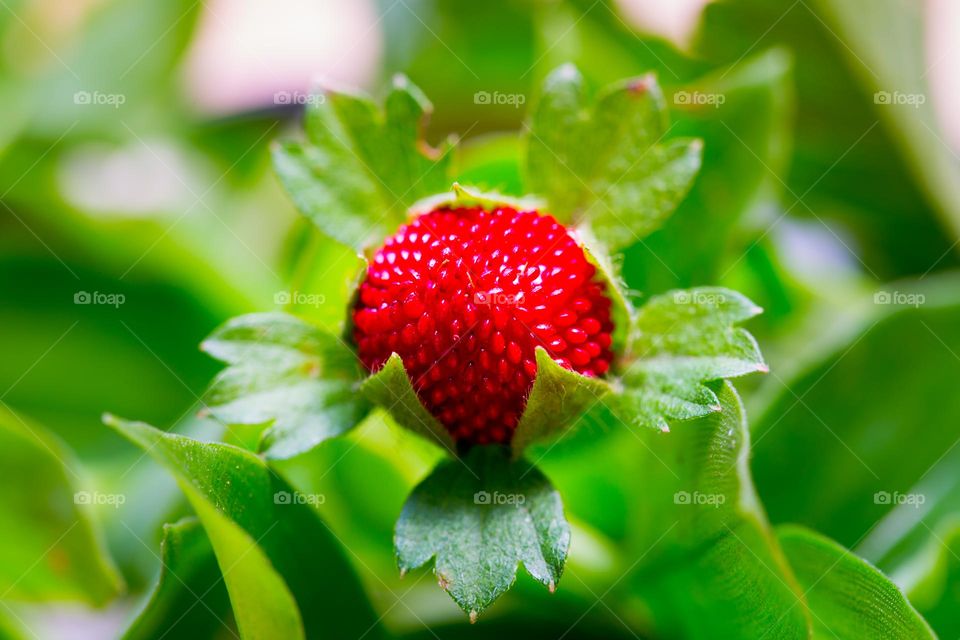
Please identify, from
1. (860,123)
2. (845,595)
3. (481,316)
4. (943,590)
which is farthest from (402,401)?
(860,123)

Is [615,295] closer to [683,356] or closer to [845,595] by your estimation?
[683,356]

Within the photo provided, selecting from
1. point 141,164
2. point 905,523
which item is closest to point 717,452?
point 905,523

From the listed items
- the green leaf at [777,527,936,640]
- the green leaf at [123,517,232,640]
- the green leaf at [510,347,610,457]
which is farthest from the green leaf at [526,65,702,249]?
the green leaf at [123,517,232,640]

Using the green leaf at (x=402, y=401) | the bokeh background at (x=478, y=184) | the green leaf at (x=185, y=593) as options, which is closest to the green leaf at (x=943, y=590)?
the bokeh background at (x=478, y=184)

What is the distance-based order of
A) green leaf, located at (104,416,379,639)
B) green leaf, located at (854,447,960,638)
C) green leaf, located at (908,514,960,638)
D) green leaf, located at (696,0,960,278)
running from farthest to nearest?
green leaf, located at (696,0,960,278), green leaf, located at (854,447,960,638), green leaf, located at (908,514,960,638), green leaf, located at (104,416,379,639)

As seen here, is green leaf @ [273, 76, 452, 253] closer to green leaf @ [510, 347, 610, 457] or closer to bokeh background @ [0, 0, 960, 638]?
bokeh background @ [0, 0, 960, 638]

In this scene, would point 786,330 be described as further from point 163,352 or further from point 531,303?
point 163,352
